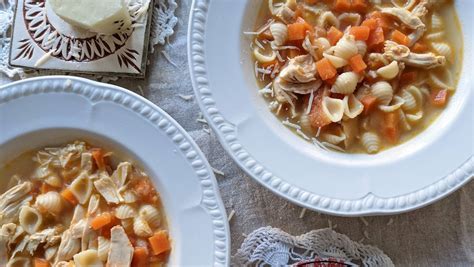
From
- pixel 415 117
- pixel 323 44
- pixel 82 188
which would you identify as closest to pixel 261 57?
pixel 323 44

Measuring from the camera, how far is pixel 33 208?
280 cm

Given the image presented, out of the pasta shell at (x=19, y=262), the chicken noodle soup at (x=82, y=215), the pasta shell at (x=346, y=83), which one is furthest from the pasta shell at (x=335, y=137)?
the pasta shell at (x=19, y=262)

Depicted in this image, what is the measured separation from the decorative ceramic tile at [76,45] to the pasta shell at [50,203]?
60cm

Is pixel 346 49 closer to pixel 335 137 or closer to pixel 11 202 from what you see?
pixel 335 137

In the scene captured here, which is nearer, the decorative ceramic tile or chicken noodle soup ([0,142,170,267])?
chicken noodle soup ([0,142,170,267])

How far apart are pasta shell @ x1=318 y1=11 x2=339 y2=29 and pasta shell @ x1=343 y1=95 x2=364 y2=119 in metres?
0.34

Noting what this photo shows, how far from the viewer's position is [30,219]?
2.81 m

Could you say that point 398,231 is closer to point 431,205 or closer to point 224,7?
point 431,205

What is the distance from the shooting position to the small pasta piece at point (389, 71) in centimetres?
284

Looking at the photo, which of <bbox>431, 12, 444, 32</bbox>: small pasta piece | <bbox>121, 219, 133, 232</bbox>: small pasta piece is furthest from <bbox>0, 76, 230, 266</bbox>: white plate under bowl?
<bbox>431, 12, 444, 32</bbox>: small pasta piece

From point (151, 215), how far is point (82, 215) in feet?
0.98

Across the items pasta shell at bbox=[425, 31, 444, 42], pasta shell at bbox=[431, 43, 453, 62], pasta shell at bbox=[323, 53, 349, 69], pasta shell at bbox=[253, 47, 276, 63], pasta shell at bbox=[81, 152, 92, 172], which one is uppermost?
pasta shell at bbox=[425, 31, 444, 42]

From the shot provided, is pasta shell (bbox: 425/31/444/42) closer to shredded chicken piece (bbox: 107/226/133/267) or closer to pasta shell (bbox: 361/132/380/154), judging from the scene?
pasta shell (bbox: 361/132/380/154)

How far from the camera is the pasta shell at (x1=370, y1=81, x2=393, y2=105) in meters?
2.84
